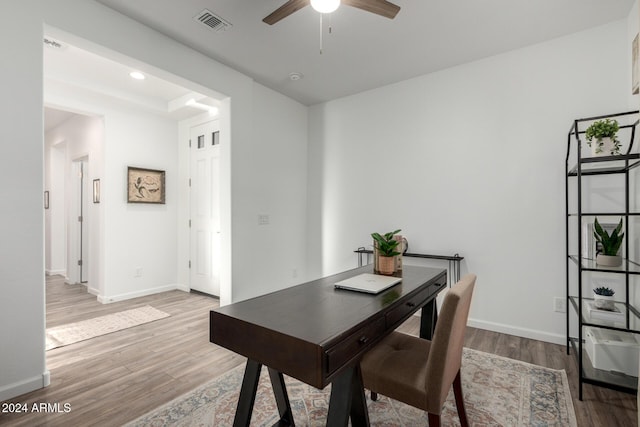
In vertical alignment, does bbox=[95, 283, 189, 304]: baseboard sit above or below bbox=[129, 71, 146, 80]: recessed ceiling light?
below

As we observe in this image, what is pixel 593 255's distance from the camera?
2322 mm

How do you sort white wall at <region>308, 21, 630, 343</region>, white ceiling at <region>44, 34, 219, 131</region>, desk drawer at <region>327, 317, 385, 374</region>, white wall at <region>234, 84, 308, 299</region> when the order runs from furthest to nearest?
white wall at <region>234, 84, 308, 299</region>
white ceiling at <region>44, 34, 219, 131</region>
white wall at <region>308, 21, 630, 343</region>
desk drawer at <region>327, 317, 385, 374</region>

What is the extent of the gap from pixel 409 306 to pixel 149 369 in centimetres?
196

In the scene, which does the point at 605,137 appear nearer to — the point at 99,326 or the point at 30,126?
the point at 30,126

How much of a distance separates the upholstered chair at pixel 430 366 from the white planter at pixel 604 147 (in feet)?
4.96

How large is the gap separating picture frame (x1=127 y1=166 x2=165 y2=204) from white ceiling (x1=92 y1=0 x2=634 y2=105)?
217 centimetres

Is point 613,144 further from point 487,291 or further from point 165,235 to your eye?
point 165,235

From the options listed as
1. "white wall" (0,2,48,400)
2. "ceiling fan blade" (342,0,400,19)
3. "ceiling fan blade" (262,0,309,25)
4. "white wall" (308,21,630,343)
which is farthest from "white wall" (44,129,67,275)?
"ceiling fan blade" (342,0,400,19)

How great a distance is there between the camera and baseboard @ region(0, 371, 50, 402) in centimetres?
186

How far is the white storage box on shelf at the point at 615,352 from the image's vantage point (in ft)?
6.70

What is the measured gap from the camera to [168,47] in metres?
2.71

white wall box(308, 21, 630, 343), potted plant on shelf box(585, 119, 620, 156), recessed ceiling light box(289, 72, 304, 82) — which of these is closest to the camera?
potted plant on shelf box(585, 119, 620, 156)

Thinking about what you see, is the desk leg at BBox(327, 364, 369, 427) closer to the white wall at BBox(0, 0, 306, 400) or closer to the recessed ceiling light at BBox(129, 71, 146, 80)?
the white wall at BBox(0, 0, 306, 400)

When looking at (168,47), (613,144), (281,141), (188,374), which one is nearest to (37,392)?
(188,374)
